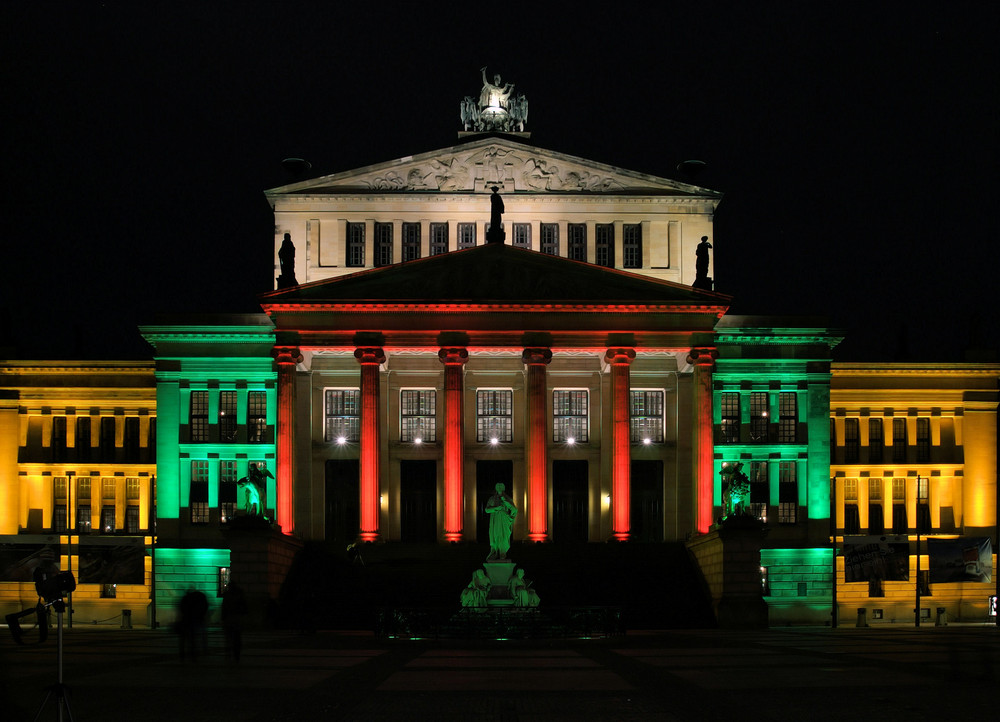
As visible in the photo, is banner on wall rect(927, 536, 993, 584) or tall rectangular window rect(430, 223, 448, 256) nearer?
banner on wall rect(927, 536, 993, 584)

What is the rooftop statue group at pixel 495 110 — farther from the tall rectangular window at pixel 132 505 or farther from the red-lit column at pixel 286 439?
the tall rectangular window at pixel 132 505

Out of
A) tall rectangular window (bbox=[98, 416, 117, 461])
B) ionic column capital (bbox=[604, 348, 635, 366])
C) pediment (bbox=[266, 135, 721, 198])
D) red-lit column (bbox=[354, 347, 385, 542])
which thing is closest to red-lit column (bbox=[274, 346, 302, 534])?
red-lit column (bbox=[354, 347, 385, 542])

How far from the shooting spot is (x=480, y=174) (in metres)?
70.5

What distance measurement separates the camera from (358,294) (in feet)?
205

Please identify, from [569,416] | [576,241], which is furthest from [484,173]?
[569,416]

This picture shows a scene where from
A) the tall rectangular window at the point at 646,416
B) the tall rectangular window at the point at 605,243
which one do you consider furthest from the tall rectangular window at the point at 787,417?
the tall rectangular window at the point at 605,243

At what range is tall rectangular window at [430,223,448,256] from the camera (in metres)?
70.5

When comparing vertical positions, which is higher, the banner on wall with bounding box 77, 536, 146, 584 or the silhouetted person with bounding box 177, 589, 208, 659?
the silhouetted person with bounding box 177, 589, 208, 659

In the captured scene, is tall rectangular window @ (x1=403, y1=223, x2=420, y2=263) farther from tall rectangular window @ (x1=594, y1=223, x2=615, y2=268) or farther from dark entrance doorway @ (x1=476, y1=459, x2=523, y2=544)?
dark entrance doorway @ (x1=476, y1=459, x2=523, y2=544)

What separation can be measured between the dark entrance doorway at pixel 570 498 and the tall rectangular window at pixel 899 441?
18916 mm

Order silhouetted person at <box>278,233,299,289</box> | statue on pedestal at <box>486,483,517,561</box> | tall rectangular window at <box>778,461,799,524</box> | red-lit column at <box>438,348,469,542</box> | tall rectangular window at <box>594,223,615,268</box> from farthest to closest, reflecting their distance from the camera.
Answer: tall rectangular window at <box>594,223,615,268</box>, tall rectangular window at <box>778,461,799,524</box>, silhouetted person at <box>278,233,299,289</box>, red-lit column at <box>438,348,469,542</box>, statue on pedestal at <box>486,483,517,561</box>

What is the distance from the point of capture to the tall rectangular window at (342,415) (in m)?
68.5

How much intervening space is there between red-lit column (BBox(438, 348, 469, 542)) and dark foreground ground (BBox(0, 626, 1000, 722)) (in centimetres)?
2245

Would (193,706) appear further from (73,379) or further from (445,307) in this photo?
(73,379)
